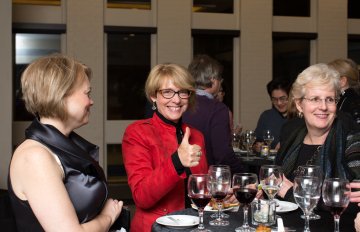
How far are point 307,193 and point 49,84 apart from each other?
112 centimetres

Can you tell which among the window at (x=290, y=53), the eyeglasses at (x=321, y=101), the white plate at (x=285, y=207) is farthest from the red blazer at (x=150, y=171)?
the window at (x=290, y=53)

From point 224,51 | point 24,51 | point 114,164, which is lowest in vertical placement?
point 114,164

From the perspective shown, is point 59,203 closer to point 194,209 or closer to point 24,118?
point 194,209

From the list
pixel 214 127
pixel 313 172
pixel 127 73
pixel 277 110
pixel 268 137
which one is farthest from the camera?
pixel 127 73

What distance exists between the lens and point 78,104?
80.7 inches

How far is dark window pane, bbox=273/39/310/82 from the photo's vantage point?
9.18 metres

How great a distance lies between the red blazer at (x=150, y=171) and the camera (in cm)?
268

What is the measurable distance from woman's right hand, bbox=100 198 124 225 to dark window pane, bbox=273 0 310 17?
752 centimetres

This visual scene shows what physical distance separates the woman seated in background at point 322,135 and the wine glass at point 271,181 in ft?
1.29

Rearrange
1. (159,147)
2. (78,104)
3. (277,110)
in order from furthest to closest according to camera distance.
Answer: (277,110), (159,147), (78,104)

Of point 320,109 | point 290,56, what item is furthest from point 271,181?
point 290,56

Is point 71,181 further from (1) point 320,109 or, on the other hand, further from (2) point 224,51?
(2) point 224,51

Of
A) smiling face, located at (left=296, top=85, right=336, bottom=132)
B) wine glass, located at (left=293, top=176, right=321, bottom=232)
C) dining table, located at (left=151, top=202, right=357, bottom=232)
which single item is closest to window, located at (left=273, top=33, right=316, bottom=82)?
smiling face, located at (left=296, top=85, right=336, bottom=132)

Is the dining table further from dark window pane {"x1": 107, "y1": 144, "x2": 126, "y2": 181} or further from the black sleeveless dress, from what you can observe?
dark window pane {"x1": 107, "y1": 144, "x2": 126, "y2": 181}
